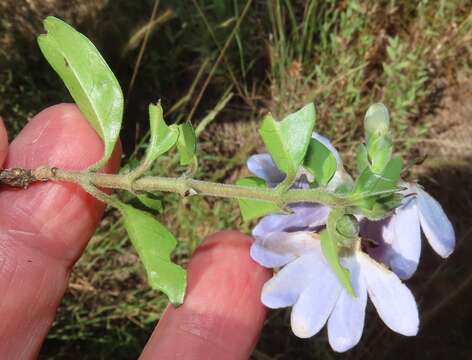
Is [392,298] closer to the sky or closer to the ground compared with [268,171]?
closer to the ground

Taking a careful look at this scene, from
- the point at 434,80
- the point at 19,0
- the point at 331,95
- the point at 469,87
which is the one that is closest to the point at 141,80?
the point at 19,0

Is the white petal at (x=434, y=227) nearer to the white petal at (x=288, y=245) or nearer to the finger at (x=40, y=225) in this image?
the white petal at (x=288, y=245)

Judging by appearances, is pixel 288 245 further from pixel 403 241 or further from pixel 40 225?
pixel 40 225

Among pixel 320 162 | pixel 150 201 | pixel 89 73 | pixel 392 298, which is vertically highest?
pixel 89 73

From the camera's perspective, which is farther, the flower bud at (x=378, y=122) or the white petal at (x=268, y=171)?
the white petal at (x=268, y=171)

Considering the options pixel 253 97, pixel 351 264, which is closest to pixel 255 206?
pixel 351 264

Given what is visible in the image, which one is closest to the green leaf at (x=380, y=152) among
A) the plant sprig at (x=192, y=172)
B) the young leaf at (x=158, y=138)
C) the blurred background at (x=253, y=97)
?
the plant sprig at (x=192, y=172)
